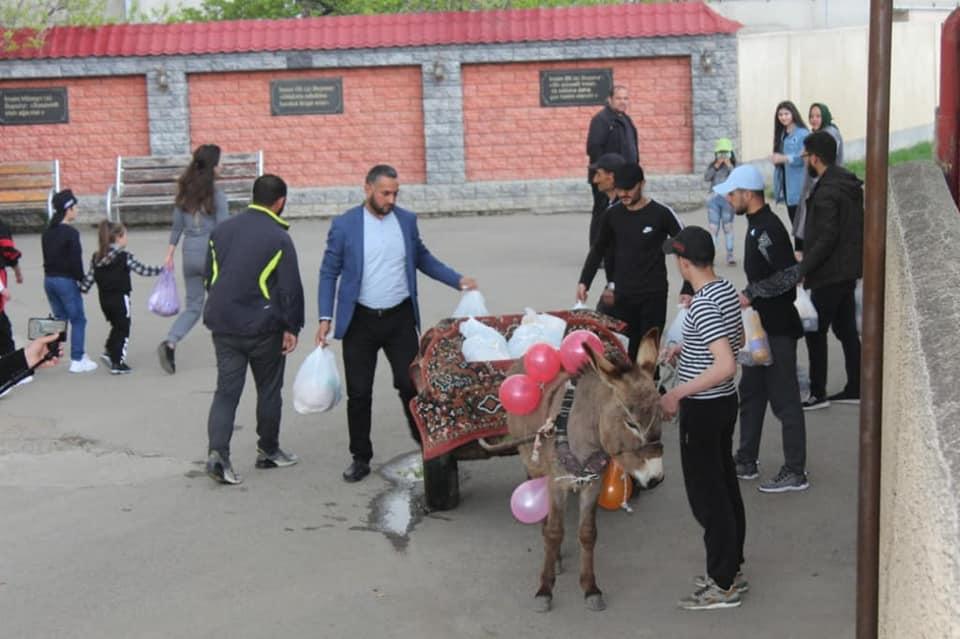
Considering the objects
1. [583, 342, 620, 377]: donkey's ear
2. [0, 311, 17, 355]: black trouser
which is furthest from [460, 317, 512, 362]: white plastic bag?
[0, 311, 17, 355]: black trouser

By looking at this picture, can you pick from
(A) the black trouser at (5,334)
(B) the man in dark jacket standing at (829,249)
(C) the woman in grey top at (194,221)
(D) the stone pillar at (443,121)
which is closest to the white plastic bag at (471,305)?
(B) the man in dark jacket standing at (829,249)

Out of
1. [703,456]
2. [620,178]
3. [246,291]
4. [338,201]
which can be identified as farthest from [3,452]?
[338,201]

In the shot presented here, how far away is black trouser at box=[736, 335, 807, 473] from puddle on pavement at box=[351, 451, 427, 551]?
1.99 meters

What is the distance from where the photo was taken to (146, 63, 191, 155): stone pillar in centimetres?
2328

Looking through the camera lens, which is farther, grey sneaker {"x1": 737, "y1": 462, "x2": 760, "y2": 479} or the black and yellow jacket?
the black and yellow jacket

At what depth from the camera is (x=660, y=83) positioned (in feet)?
76.0

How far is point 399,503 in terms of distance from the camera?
832 cm

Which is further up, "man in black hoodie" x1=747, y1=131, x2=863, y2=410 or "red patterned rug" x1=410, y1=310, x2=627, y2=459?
"man in black hoodie" x1=747, y1=131, x2=863, y2=410

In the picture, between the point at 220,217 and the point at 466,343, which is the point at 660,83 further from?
the point at 466,343

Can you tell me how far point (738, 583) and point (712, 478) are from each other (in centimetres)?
55

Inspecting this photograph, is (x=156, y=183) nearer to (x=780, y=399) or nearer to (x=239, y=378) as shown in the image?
(x=239, y=378)

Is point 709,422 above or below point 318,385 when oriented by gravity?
above

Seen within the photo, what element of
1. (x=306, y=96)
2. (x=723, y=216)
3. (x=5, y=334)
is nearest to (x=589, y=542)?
(x=5, y=334)

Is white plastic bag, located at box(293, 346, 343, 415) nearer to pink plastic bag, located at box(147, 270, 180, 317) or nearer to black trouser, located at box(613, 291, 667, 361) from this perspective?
black trouser, located at box(613, 291, 667, 361)
